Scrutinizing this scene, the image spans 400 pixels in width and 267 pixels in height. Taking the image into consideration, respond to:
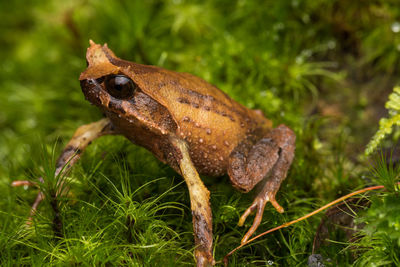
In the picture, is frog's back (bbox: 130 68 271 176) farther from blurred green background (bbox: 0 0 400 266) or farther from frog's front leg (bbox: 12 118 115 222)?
frog's front leg (bbox: 12 118 115 222)

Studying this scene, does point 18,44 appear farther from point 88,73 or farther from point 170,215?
point 170,215

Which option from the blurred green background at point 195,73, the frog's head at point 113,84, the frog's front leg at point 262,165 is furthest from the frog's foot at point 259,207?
the frog's head at point 113,84

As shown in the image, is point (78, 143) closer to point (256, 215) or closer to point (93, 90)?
point (93, 90)

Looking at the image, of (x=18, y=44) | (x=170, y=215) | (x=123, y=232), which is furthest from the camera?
(x=18, y=44)

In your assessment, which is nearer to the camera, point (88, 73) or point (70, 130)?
point (88, 73)

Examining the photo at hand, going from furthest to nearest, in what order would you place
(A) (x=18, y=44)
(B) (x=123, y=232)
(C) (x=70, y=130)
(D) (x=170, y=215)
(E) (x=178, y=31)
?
(A) (x=18, y=44) < (E) (x=178, y=31) < (C) (x=70, y=130) < (D) (x=170, y=215) < (B) (x=123, y=232)

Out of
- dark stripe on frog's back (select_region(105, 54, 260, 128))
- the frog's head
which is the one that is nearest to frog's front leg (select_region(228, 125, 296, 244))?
Result: dark stripe on frog's back (select_region(105, 54, 260, 128))

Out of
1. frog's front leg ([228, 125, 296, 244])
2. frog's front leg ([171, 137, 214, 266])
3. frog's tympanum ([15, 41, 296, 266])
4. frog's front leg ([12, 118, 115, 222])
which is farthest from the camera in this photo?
frog's front leg ([12, 118, 115, 222])

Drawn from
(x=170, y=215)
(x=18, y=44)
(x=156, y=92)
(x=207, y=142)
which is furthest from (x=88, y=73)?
(x=18, y=44)
